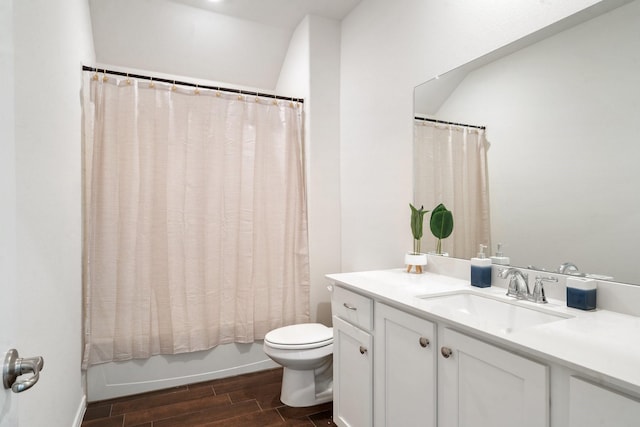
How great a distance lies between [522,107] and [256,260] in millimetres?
2036

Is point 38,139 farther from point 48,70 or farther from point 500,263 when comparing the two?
point 500,263

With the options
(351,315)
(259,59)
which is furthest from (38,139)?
(259,59)

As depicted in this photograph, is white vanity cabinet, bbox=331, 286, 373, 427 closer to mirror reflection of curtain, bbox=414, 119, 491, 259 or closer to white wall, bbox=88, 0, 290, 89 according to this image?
mirror reflection of curtain, bbox=414, 119, 491, 259

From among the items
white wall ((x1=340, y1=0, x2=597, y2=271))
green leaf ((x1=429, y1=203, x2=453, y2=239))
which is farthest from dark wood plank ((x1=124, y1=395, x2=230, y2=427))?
green leaf ((x1=429, y1=203, x2=453, y2=239))

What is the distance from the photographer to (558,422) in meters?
0.89

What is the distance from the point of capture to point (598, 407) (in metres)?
0.80

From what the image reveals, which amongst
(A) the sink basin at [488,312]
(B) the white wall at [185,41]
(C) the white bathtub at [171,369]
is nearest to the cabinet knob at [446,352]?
(A) the sink basin at [488,312]

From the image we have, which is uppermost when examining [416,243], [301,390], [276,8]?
[276,8]

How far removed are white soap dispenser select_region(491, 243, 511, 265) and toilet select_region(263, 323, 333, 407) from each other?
1.11 m

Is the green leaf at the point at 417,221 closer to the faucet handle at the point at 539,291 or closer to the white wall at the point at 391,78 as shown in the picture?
the white wall at the point at 391,78

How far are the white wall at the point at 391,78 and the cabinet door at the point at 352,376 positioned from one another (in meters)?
0.65

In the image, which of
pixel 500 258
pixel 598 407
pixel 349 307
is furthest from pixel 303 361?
pixel 598 407

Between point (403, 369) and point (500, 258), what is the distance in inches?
26.7

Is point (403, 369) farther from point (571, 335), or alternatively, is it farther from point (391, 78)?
point (391, 78)
